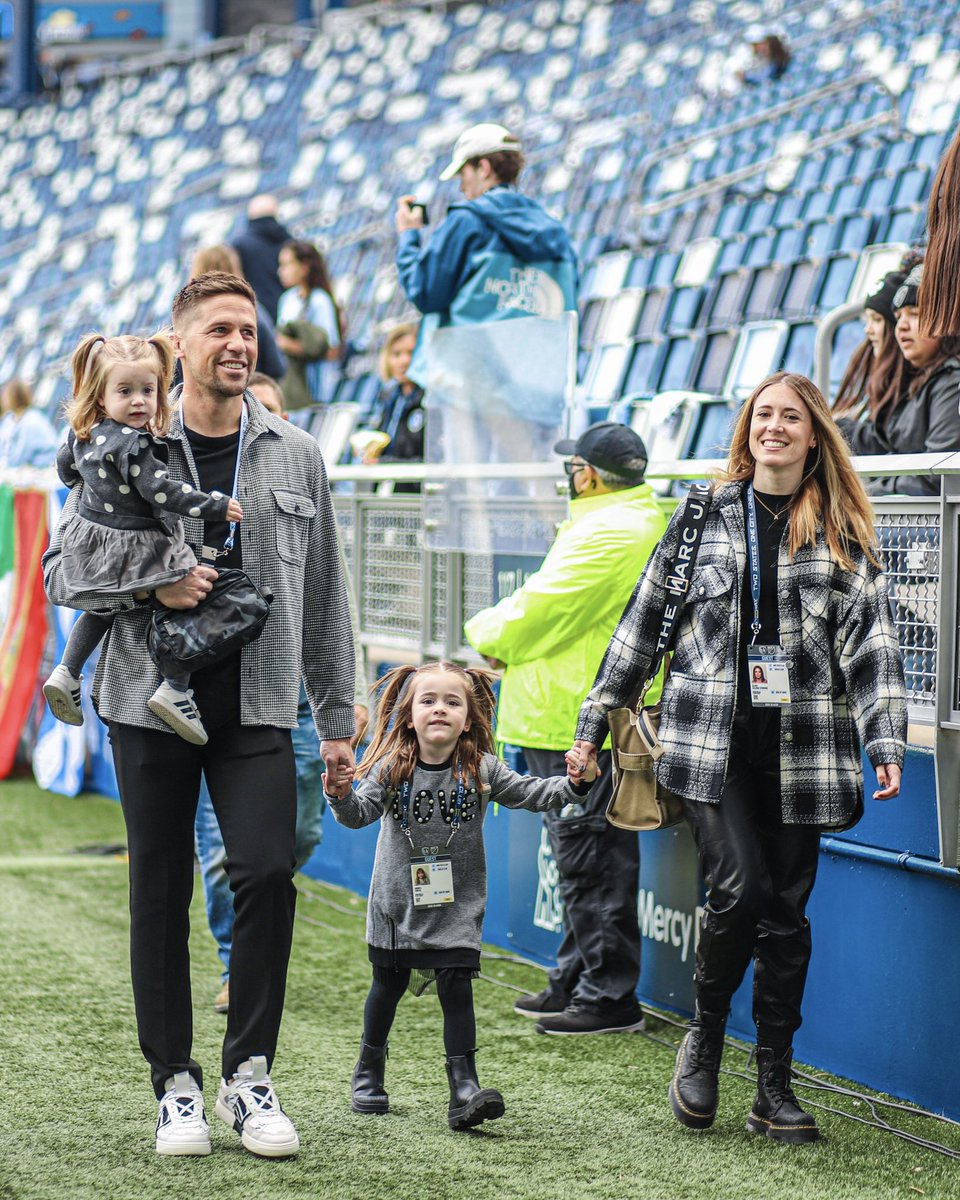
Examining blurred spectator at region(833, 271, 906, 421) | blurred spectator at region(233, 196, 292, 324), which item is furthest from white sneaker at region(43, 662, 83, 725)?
blurred spectator at region(233, 196, 292, 324)

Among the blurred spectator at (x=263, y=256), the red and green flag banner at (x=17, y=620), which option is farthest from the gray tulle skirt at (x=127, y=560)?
the blurred spectator at (x=263, y=256)

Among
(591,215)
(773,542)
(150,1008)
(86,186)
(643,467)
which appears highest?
(86,186)

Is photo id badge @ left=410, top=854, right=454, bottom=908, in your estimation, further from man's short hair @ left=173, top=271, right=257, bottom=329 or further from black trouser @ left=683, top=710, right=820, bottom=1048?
man's short hair @ left=173, top=271, right=257, bottom=329

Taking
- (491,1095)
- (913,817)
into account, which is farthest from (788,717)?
(491,1095)

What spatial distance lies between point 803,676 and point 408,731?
88 centimetres

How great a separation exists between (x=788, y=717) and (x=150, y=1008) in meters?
1.38

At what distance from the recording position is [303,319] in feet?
24.8

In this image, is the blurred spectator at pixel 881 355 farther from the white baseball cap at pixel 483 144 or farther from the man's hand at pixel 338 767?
the man's hand at pixel 338 767

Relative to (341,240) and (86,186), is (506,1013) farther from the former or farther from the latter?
(86,186)

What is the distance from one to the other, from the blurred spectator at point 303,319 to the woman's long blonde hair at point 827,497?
445 cm

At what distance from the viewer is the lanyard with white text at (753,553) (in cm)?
320

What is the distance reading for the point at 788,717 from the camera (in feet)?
10.4

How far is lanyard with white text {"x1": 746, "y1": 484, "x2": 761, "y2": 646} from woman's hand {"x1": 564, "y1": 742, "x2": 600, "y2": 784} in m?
0.42

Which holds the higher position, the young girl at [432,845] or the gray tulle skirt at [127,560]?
the gray tulle skirt at [127,560]
